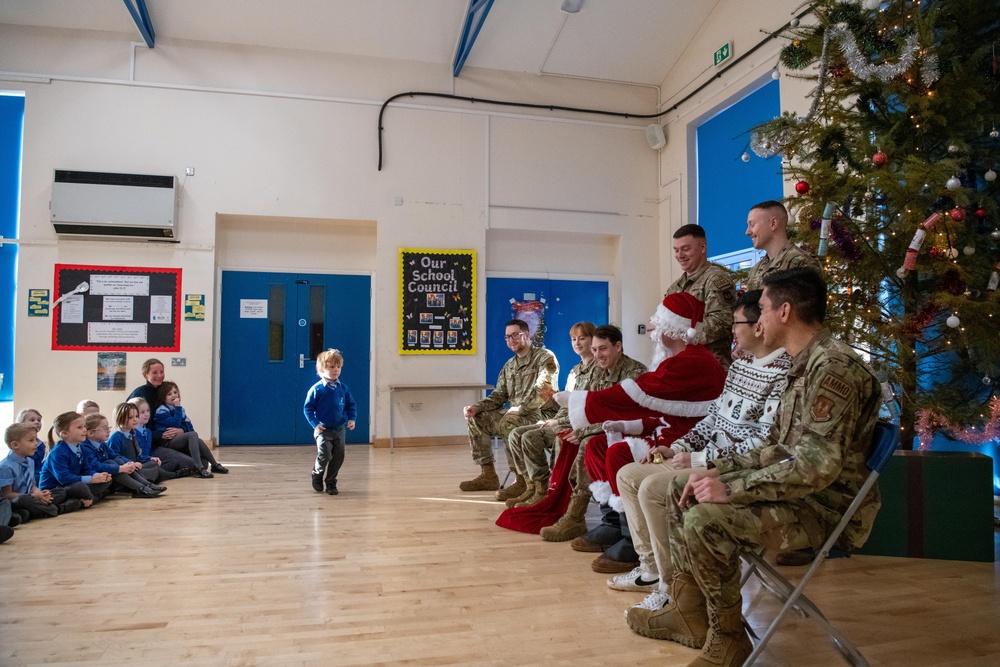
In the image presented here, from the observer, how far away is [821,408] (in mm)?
1824

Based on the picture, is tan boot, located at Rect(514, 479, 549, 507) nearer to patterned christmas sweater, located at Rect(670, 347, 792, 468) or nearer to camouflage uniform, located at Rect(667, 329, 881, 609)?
patterned christmas sweater, located at Rect(670, 347, 792, 468)

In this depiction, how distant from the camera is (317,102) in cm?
785

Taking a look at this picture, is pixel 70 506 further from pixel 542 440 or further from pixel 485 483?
pixel 542 440

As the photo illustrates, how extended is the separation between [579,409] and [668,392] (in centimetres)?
37

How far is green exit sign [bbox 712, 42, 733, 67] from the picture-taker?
7.34 metres

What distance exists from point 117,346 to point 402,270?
3.20 m

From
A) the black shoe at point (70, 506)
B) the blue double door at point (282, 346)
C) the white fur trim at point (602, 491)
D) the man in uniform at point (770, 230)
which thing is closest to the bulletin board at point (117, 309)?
the blue double door at point (282, 346)

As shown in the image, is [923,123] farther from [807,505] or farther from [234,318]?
[234,318]

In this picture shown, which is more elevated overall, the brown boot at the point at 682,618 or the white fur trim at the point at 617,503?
the white fur trim at the point at 617,503

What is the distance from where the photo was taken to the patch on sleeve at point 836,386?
5.93ft

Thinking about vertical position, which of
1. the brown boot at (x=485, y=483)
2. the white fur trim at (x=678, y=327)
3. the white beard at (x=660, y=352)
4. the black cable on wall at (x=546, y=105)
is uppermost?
the black cable on wall at (x=546, y=105)

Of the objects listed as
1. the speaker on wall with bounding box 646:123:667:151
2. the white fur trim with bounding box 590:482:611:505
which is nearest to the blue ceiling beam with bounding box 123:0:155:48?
the speaker on wall with bounding box 646:123:667:151

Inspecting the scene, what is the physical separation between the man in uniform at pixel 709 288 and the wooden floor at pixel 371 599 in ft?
3.54

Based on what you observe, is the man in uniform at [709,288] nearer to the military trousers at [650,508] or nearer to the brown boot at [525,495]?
the military trousers at [650,508]
